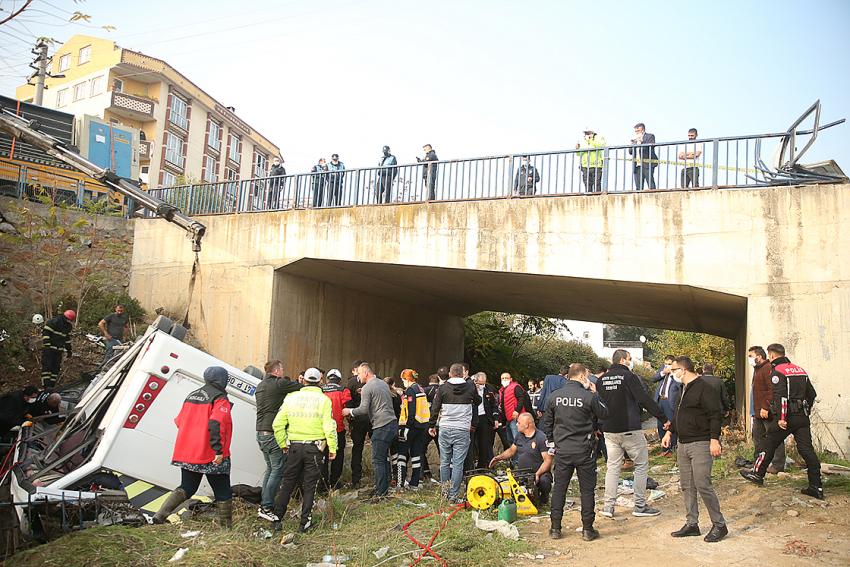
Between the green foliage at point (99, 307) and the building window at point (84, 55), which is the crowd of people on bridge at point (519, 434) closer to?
the green foliage at point (99, 307)

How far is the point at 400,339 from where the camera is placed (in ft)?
65.7

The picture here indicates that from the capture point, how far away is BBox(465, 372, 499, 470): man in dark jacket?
33.0ft

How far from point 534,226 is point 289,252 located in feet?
19.3

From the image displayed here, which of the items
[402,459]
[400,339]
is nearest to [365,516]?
[402,459]

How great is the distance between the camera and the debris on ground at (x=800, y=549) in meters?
5.82

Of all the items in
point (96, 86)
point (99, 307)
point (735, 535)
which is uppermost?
point (96, 86)

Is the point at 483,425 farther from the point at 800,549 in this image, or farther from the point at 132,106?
the point at 132,106

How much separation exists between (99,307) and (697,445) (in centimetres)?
1439

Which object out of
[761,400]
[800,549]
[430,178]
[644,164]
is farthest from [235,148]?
[800,549]

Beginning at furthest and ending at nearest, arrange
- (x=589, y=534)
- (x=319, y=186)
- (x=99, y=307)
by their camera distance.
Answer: (x=99, y=307)
(x=319, y=186)
(x=589, y=534)

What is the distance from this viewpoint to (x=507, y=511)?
722 cm

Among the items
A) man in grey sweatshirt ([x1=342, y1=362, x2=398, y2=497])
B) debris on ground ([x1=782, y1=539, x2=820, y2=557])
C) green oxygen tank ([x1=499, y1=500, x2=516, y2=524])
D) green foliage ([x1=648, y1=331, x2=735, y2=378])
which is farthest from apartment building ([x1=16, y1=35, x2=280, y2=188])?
debris on ground ([x1=782, y1=539, x2=820, y2=557])

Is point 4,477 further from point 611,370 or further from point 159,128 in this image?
point 159,128

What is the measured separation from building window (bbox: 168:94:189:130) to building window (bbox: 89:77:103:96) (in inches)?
159
